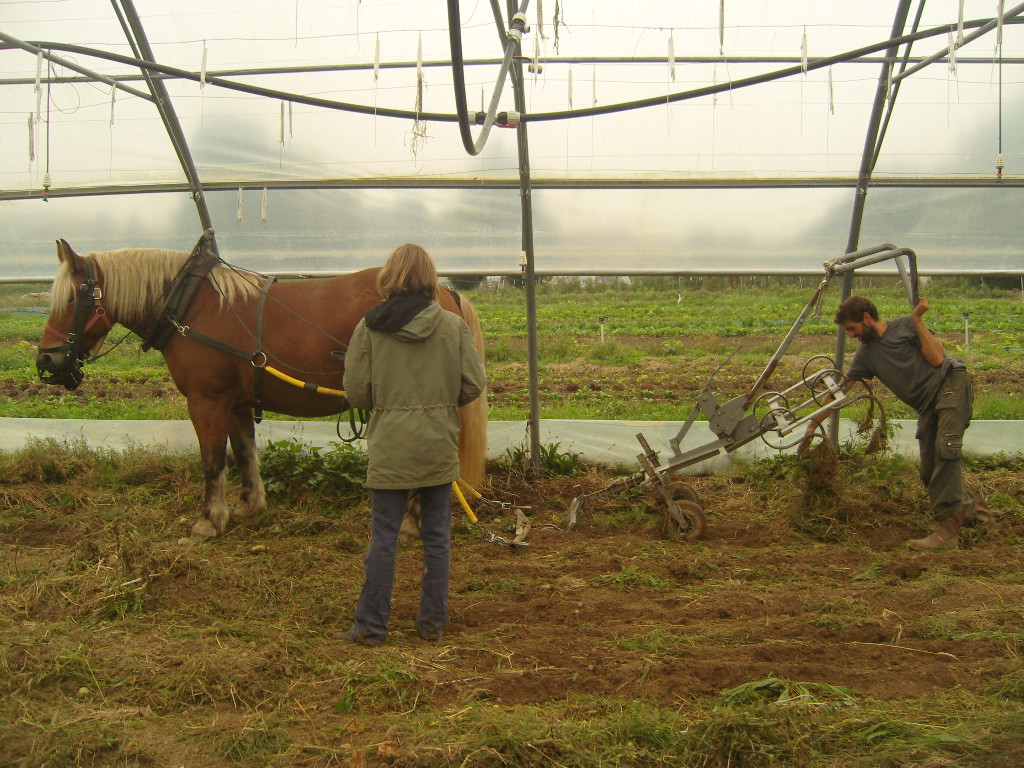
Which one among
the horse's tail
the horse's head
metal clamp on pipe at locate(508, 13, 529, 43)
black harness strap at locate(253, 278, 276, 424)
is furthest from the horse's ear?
metal clamp on pipe at locate(508, 13, 529, 43)

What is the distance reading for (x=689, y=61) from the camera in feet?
20.7

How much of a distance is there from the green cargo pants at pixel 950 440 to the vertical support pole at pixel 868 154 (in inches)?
41.8

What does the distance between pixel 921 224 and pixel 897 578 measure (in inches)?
130

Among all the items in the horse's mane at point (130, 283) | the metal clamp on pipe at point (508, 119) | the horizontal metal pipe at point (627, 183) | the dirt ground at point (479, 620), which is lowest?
the dirt ground at point (479, 620)

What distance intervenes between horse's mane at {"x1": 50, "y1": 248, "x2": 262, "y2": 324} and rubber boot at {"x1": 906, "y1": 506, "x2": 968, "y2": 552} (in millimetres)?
4666

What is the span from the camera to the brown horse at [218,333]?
18.0 ft

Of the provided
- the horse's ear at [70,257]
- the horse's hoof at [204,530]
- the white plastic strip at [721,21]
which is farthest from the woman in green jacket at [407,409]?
the white plastic strip at [721,21]

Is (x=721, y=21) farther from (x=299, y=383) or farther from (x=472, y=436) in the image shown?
(x=299, y=383)

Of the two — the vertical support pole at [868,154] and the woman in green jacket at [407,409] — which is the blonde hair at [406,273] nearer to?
the woman in green jacket at [407,409]

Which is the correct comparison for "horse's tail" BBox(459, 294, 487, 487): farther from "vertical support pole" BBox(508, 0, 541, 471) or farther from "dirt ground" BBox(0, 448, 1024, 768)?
"vertical support pole" BBox(508, 0, 541, 471)

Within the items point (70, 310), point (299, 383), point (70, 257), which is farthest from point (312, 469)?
point (70, 257)

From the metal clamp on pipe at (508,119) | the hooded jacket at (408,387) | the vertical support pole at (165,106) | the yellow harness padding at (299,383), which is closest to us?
the hooded jacket at (408,387)

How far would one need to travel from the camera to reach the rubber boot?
16.6 ft

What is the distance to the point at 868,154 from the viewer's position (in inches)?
245
